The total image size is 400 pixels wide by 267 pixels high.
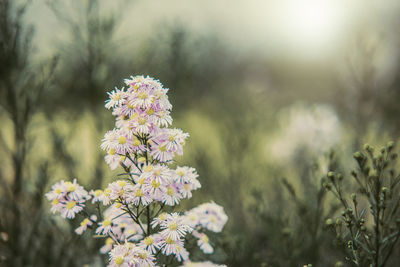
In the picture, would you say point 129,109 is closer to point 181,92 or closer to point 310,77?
point 181,92

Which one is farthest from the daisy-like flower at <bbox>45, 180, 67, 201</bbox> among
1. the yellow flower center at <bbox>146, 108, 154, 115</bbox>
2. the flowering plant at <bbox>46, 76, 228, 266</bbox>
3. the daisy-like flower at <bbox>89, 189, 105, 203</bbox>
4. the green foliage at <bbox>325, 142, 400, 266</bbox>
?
the green foliage at <bbox>325, 142, 400, 266</bbox>

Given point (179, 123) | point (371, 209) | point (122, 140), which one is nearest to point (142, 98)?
point (122, 140)

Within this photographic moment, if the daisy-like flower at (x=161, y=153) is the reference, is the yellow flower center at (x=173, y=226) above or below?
below

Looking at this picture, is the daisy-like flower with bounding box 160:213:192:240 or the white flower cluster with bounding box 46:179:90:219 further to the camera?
the white flower cluster with bounding box 46:179:90:219

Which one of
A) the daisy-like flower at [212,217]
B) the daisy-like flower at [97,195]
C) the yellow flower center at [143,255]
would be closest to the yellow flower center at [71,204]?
the daisy-like flower at [97,195]

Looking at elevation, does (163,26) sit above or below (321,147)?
above

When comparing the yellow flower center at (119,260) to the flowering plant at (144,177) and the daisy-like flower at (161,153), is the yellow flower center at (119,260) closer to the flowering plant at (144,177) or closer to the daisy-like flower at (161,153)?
the flowering plant at (144,177)

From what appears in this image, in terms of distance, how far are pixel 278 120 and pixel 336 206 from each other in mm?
4642

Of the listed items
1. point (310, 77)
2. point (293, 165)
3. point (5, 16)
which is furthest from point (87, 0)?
point (310, 77)

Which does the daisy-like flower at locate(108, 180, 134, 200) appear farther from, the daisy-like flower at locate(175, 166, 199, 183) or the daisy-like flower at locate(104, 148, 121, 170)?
the daisy-like flower at locate(175, 166, 199, 183)

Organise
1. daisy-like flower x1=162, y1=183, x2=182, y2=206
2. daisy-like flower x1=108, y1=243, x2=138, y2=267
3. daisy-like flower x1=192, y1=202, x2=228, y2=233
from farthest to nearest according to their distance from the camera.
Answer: daisy-like flower x1=192, y1=202, x2=228, y2=233 < daisy-like flower x1=162, y1=183, x2=182, y2=206 < daisy-like flower x1=108, y1=243, x2=138, y2=267

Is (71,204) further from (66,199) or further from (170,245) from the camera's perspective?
(170,245)

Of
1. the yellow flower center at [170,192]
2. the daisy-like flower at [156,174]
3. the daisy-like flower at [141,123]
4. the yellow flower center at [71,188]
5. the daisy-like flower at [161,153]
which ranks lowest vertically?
the yellow flower center at [170,192]

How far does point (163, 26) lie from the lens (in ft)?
15.0
